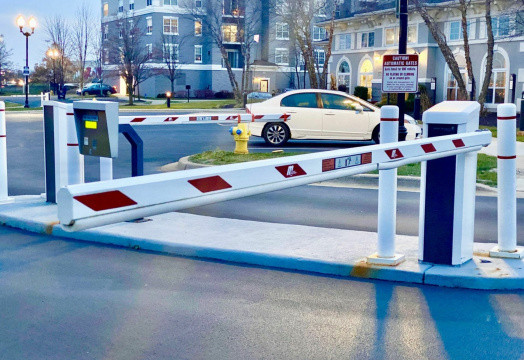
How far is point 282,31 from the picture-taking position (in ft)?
242

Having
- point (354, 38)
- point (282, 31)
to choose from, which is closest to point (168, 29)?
point (282, 31)

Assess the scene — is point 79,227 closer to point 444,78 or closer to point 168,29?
point 444,78

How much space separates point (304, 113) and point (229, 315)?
14393mm

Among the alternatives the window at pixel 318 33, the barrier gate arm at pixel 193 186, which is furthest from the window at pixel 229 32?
the barrier gate arm at pixel 193 186

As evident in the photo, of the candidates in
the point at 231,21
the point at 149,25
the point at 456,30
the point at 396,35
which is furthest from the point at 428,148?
the point at 149,25

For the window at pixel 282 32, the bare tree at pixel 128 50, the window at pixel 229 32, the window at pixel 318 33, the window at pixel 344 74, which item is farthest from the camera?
the window at pixel 282 32

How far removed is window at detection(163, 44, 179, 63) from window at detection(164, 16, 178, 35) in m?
1.48

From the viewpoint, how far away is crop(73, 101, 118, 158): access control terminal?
292 inches

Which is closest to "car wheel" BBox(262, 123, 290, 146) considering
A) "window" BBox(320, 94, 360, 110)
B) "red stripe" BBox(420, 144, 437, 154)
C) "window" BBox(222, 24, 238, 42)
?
"window" BBox(320, 94, 360, 110)

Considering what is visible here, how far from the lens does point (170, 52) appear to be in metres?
70.5

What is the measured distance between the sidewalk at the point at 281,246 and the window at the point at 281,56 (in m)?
67.1

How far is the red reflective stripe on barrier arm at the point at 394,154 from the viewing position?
5.34 meters

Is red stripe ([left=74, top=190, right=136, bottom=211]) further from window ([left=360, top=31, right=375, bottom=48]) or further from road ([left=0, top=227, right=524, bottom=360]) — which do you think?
window ([left=360, top=31, right=375, bottom=48])

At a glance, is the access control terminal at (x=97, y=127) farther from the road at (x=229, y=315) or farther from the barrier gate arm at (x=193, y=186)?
the barrier gate arm at (x=193, y=186)
